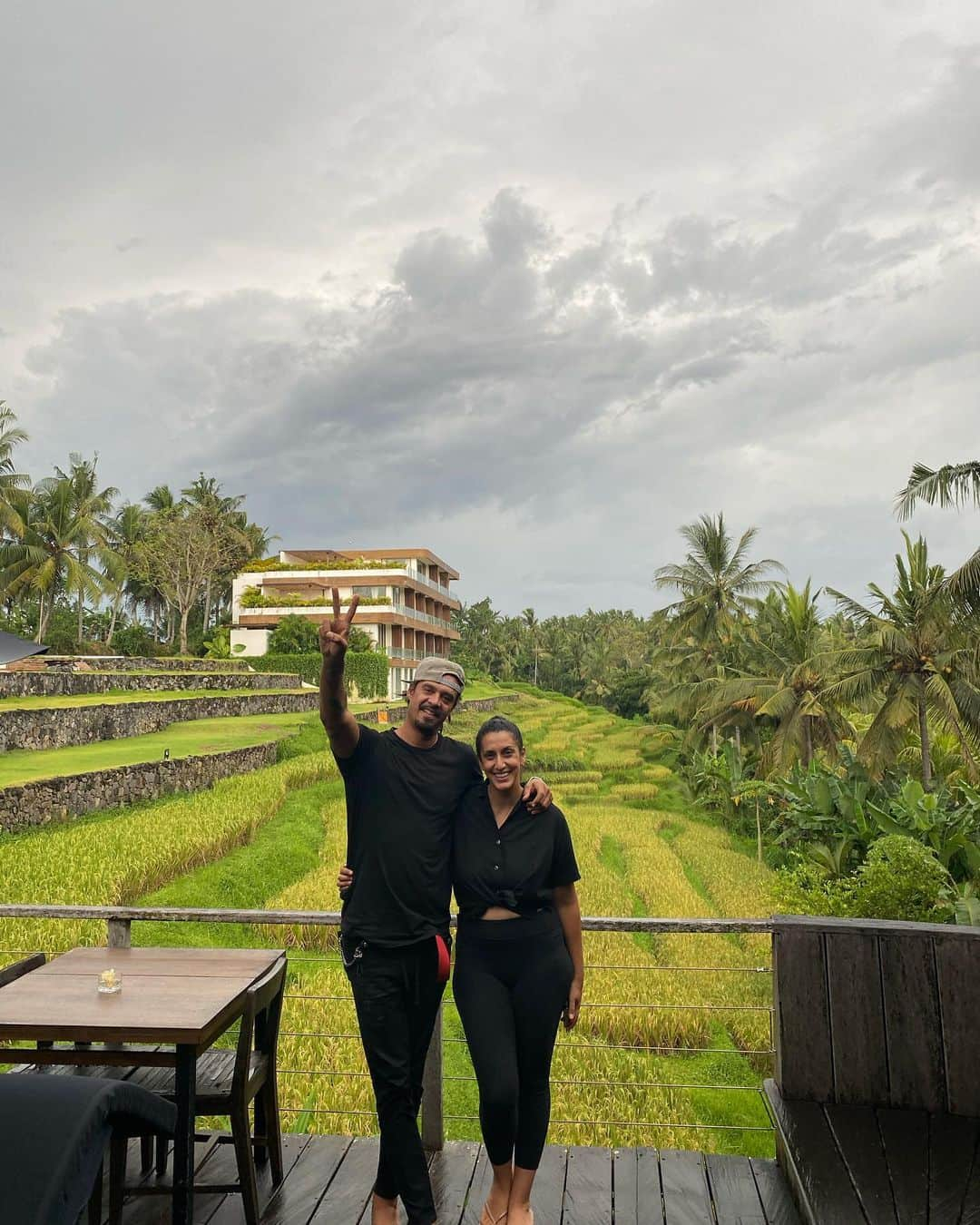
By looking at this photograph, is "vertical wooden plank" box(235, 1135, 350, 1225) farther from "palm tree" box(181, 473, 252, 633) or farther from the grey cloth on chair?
"palm tree" box(181, 473, 252, 633)

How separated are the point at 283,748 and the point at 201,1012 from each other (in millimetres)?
22857

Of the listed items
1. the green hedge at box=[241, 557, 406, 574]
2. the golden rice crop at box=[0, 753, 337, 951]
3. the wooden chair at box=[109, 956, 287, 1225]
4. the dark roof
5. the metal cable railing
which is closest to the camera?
the wooden chair at box=[109, 956, 287, 1225]

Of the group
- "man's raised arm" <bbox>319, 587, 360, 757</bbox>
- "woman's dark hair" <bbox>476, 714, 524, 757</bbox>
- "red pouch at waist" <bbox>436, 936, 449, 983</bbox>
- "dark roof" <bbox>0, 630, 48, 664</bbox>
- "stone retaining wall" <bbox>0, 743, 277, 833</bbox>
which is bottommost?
"stone retaining wall" <bbox>0, 743, 277, 833</bbox>

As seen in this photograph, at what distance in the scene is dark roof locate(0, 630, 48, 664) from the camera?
15.8 feet

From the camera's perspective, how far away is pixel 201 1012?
236 centimetres

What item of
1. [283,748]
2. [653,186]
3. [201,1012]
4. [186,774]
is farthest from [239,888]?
Result: [653,186]

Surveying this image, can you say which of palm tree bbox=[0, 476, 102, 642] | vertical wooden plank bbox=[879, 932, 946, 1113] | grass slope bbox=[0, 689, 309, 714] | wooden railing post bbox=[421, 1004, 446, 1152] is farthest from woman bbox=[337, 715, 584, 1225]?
palm tree bbox=[0, 476, 102, 642]

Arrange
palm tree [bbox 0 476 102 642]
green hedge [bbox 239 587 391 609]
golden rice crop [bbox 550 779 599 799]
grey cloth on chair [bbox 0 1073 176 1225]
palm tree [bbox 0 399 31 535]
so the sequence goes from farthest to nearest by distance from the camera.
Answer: green hedge [bbox 239 587 391 609], palm tree [bbox 0 476 102 642], palm tree [bbox 0 399 31 535], golden rice crop [bbox 550 779 599 799], grey cloth on chair [bbox 0 1073 176 1225]

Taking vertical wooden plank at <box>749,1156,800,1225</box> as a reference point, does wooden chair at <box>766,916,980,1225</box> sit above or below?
above

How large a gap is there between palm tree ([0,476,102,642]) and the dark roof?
109ft

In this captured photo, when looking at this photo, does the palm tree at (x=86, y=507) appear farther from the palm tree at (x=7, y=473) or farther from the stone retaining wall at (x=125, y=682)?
the stone retaining wall at (x=125, y=682)

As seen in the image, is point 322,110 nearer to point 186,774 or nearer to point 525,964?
point 186,774

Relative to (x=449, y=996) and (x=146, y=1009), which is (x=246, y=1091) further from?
(x=449, y=996)

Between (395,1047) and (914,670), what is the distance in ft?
65.2
